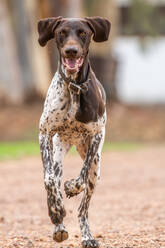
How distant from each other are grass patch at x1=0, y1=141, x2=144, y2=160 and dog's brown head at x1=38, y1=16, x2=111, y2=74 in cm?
988

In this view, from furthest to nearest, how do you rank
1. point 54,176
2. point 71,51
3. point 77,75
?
point 77,75
point 54,176
point 71,51

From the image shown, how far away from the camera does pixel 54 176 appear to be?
640 centimetres

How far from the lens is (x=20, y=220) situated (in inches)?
338

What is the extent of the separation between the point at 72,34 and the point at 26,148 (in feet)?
42.4

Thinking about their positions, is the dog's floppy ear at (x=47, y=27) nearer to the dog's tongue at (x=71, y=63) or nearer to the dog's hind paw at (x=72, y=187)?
the dog's tongue at (x=71, y=63)

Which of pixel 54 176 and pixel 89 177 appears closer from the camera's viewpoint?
pixel 54 176

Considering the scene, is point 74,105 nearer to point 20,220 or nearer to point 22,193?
point 20,220

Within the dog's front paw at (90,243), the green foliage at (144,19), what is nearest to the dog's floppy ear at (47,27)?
the dog's front paw at (90,243)

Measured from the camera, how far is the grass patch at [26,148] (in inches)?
672

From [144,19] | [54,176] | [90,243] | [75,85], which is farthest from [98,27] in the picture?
[144,19]

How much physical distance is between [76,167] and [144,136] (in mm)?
8841

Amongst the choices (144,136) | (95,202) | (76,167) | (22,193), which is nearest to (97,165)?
(95,202)

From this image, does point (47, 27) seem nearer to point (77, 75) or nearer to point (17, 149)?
point (77, 75)

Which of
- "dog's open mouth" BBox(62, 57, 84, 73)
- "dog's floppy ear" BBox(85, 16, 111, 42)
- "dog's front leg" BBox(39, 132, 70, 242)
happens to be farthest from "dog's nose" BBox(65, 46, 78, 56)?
"dog's front leg" BBox(39, 132, 70, 242)
